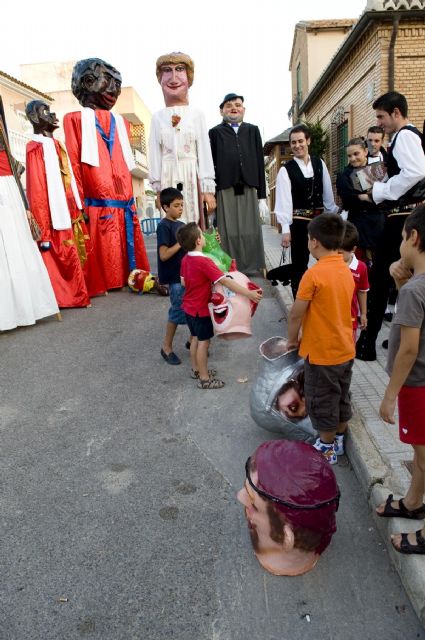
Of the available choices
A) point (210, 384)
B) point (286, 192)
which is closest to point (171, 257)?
point (210, 384)

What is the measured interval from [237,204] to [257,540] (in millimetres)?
5773

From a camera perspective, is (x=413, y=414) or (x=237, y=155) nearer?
(x=413, y=414)

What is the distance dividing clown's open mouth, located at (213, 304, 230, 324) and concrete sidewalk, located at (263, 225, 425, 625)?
3.51ft

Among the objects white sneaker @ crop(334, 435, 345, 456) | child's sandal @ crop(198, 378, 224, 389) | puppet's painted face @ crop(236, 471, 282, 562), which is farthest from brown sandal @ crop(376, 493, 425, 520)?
child's sandal @ crop(198, 378, 224, 389)

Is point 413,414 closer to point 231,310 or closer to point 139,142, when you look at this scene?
point 231,310

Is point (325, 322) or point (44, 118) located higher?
point (44, 118)

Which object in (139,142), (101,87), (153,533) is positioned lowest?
(153,533)

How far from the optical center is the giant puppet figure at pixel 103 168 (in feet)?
21.7

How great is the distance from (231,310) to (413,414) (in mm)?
1814

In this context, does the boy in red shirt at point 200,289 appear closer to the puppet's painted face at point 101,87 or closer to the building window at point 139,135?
the puppet's painted face at point 101,87

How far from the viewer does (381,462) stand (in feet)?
8.09

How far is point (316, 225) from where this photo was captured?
8.15 feet

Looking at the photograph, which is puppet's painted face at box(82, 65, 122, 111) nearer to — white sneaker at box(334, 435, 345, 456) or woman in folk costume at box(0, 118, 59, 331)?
woman in folk costume at box(0, 118, 59, 331)

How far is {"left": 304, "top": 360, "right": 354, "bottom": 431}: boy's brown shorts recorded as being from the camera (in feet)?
8.20
